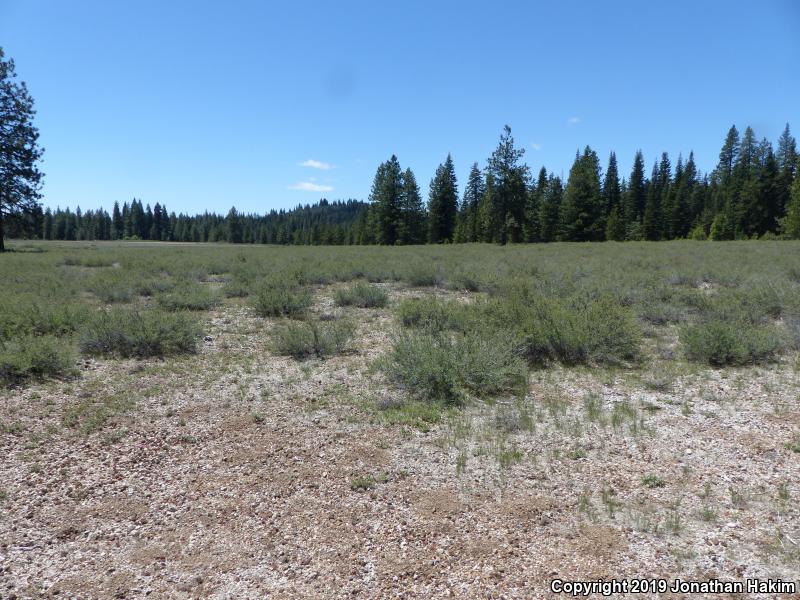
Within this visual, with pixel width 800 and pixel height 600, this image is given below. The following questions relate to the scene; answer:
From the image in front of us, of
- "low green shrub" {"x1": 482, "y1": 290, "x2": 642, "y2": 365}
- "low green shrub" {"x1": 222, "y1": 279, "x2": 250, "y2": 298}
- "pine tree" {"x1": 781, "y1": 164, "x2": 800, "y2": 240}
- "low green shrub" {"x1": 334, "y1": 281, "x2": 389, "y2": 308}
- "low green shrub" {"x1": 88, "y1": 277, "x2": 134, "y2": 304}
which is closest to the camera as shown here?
"low green shrub" {"x1": 482, "y1": 290, "x2": 642, "y2": 365}

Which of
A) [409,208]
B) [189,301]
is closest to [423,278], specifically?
[189,301]

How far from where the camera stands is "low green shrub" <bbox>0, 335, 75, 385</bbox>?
6906 mm

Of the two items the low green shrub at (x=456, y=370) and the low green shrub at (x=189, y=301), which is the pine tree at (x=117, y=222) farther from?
the low green shrub at (x=456, y=370)

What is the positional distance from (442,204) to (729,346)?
57.6 meters

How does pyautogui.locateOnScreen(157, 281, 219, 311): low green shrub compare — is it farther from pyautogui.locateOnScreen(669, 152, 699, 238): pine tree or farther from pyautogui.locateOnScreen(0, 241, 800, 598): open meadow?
pyautogui.locateOnScreen(669, 152, 699, 238): pine tree

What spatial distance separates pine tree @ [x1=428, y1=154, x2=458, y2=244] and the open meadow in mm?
54315

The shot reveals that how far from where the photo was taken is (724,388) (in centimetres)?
670

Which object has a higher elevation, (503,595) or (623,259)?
(623,259)

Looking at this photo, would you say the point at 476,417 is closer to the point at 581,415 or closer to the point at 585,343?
the point at 581,415

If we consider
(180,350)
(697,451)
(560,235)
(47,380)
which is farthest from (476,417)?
(560,235)

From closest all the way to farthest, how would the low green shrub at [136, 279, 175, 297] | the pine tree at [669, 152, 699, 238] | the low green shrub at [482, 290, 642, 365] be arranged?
the low green shrub at [482, 290, 642, 365] → the low green shrub at [136, 279, 175, 297] → the pine tree at [669, 152, 699, 238]

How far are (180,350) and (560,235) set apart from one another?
186ft

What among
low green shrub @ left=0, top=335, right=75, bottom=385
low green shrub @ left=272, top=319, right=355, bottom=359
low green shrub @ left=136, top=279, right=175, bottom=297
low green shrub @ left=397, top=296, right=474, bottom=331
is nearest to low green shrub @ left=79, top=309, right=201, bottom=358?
low green shrub @ left=0, top=335, right=75, bottom=385

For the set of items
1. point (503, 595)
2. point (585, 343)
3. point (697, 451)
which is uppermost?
point (585, 343)
